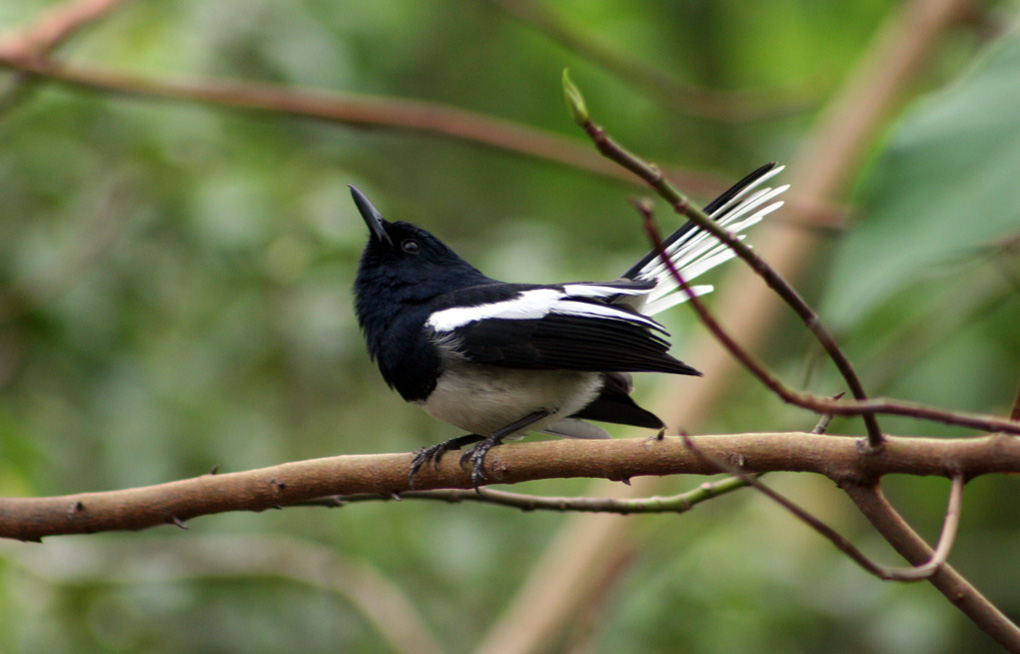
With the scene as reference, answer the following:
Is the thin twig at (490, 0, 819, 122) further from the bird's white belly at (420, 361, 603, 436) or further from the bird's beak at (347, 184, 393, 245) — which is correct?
the bird's white belly at (420, 361, 603, 436)

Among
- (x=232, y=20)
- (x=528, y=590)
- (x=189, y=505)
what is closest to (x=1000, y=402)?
(x=528, y=590)

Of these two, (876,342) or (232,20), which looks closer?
(876,342)

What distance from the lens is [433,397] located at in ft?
7.24

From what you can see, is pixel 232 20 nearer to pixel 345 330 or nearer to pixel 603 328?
pixel 345 330

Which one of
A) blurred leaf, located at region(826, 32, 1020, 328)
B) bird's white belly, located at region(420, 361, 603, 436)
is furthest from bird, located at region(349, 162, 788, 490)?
blurred leaf, located at region(826, 32, 1020, 328)

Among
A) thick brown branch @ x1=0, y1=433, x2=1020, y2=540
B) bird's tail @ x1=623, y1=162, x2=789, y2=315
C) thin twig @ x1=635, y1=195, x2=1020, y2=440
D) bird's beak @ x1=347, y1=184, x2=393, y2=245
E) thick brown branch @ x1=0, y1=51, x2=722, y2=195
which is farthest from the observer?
thick brown branch @ x1=0, y1=51, x2=722, y2=195

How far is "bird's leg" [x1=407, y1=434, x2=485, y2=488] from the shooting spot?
1.71 meters

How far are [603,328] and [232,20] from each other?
239 cm

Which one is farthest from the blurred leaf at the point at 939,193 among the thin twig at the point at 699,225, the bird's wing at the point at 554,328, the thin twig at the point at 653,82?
the thin twig at the point at 653,82

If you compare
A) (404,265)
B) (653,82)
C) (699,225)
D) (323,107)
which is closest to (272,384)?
(323,107)

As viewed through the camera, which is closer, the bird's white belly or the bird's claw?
the bird's claw

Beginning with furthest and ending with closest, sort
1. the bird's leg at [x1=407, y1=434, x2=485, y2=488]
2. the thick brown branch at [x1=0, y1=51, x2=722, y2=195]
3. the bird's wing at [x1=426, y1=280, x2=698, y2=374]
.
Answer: the thick brown branch at [x1=0, y1=51, x2=722, y2=195] < the bird's wing at [x1=426, y1=280, x2=698, y2=374] < the bird's leg at [x1=407, y1=434, x2=485, y2=488]

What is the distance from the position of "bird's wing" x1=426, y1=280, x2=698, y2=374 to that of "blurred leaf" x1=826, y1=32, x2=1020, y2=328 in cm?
71

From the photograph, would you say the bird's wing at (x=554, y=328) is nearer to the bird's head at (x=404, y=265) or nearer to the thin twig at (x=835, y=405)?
the bird's head at (x=404, y=265)
